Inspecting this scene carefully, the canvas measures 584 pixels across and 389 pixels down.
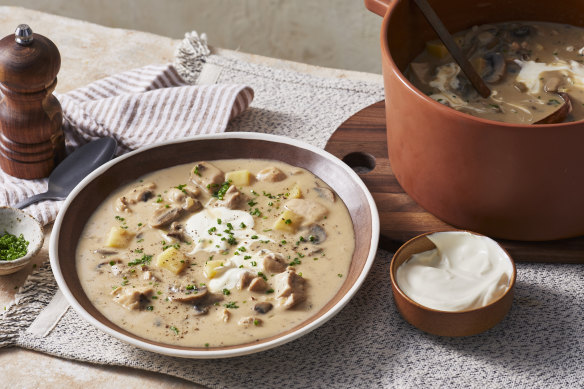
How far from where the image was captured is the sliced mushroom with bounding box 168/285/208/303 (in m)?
1.65

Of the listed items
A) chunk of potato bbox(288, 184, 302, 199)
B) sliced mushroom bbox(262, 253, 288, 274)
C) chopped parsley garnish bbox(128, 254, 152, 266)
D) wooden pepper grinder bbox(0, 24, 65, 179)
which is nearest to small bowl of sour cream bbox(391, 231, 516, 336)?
sliced mushroom bbox(262, 253, 288, 274)

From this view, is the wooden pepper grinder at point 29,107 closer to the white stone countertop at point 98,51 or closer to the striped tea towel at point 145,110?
the striped tea towel at point 145,110

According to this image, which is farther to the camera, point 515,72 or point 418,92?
point 515,72

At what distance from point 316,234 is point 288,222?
0.24 ft

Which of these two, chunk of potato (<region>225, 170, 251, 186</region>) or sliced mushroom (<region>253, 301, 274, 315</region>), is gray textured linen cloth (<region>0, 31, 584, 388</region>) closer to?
sliced mushroom (<region>253, 301, 274, 315</region>)

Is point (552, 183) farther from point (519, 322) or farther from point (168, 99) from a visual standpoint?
point (168, 99)

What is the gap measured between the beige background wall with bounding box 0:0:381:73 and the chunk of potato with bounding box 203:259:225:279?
2.30m

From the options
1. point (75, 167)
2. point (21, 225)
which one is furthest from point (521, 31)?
point (21, 225)

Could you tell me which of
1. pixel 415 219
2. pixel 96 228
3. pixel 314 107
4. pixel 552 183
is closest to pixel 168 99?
pixel 314 107

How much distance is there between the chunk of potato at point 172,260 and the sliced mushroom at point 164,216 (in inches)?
4.2

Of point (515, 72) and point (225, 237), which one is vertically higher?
point (515, 72)

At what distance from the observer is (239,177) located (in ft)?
6.54

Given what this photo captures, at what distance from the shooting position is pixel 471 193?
179 centimetres

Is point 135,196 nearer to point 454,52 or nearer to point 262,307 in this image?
point 262,307
